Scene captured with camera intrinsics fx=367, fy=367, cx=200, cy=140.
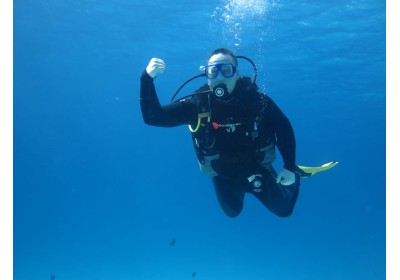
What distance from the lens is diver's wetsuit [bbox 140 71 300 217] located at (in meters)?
6.01

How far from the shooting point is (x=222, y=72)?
226 inches

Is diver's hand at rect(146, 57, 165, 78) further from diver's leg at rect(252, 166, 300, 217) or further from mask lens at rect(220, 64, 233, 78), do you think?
diver's leg at rect(252, 166, 300, 217)

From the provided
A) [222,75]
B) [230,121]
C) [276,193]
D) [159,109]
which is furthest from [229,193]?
[222,75]

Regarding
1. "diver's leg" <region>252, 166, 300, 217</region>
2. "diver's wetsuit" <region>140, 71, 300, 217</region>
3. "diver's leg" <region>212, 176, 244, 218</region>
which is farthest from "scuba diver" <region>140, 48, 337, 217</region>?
"diver's leg" <region>212, 176, 244, 218</region>

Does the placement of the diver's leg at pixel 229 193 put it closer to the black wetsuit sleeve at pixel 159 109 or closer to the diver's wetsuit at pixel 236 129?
the diver's wetsuit at pixel 236 129

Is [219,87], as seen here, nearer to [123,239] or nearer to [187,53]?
[187,53]

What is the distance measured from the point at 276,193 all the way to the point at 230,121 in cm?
166

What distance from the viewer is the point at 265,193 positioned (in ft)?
22.2

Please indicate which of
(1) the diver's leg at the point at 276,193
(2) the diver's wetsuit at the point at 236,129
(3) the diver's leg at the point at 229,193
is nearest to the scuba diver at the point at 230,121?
(2) the diver's wetsuit at the point at 236,129

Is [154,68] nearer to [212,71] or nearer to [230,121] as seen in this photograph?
[212,71]

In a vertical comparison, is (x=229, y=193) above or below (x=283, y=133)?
below

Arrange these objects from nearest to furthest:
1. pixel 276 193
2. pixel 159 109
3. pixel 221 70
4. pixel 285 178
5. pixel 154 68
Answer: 1. pixel 154 68
2. pixel 221 70
3. pixel 159 109
4. pixel 285 178
5. pixel 276 193

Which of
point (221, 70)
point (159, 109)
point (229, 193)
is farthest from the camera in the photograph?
point (229, 193)
